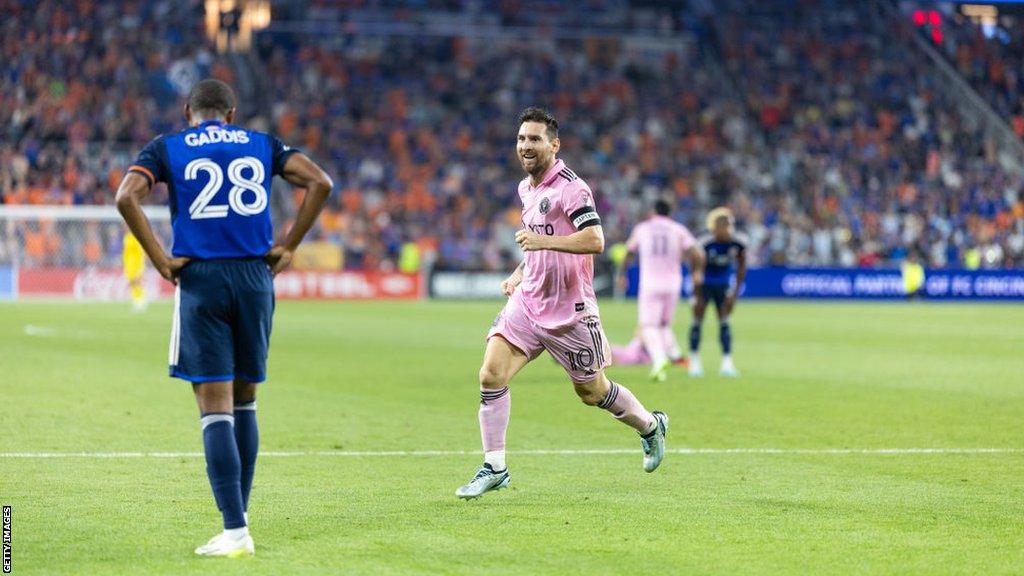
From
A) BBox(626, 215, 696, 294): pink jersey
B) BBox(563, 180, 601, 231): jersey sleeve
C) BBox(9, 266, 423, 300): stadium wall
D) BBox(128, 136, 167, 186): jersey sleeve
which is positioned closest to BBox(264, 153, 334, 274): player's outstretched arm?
BBox(128, 136, 167, 186): jersey sleeve

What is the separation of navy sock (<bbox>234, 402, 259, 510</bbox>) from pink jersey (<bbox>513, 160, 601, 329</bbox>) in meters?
2.46

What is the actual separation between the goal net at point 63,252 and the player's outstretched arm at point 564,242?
32.1 metres

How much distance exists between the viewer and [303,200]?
704 cm

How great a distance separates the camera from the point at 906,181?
48.9 metres

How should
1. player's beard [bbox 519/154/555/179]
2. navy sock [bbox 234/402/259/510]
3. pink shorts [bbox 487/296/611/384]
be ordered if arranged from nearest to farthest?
navy sock [bbox 234/402/259/510] → player's beard [bbox 519/154/555/179] → pink shorts [bbox 487/296/611/384]

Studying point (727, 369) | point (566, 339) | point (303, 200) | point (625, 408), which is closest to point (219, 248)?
point (303, 200)

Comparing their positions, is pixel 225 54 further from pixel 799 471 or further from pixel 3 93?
pixel 799 471

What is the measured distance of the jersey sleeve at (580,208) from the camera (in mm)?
8938

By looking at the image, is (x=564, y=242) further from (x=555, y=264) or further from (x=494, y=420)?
(x=494, y=420)

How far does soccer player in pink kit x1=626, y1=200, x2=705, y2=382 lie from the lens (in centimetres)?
1878

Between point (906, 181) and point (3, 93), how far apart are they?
2747cm

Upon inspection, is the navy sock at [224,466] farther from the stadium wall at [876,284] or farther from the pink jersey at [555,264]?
the stadium wall at [876,284]

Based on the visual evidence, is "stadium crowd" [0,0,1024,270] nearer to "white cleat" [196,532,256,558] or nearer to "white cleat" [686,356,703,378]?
"white cleat" [686,356,703,378]

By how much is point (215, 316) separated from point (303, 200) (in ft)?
2.17
